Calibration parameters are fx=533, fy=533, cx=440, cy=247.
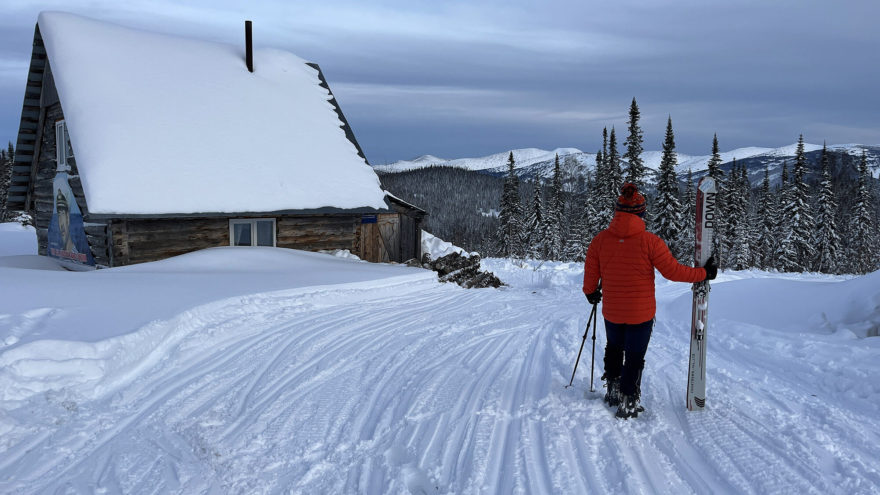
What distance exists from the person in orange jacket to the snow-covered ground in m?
0.41

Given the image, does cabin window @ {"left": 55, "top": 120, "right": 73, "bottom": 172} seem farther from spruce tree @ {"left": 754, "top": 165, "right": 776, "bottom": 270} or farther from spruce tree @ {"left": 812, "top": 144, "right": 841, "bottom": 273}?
spruce tree @ {"left": 754, "top": 165, "right": 776, "bottom": 270}

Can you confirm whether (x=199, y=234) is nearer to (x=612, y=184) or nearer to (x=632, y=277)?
(x=632, y=277)

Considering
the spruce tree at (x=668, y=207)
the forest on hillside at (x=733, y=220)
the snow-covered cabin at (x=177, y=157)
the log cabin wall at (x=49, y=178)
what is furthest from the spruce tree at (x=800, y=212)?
the log cabin wall at (x=49, y=178)

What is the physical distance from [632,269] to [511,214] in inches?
1961

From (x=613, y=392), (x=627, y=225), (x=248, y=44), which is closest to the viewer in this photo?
(x=627, y=225)

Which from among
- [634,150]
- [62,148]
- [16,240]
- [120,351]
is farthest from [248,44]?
[634,150]

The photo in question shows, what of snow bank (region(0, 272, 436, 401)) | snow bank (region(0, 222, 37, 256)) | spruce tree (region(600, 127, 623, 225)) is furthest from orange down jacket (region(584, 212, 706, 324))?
spruce tree (region(600, 127, 623, 225))

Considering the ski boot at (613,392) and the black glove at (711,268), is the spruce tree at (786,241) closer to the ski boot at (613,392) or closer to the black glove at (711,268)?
the black glove at (711,268)

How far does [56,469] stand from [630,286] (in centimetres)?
482

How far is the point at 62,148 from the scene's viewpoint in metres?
15.7

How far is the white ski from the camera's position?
4961 millimetres

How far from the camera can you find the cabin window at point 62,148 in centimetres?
1508

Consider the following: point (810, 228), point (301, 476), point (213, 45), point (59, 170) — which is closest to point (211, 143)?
point (59, 170)

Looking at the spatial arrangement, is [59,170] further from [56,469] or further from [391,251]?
[56,469]
